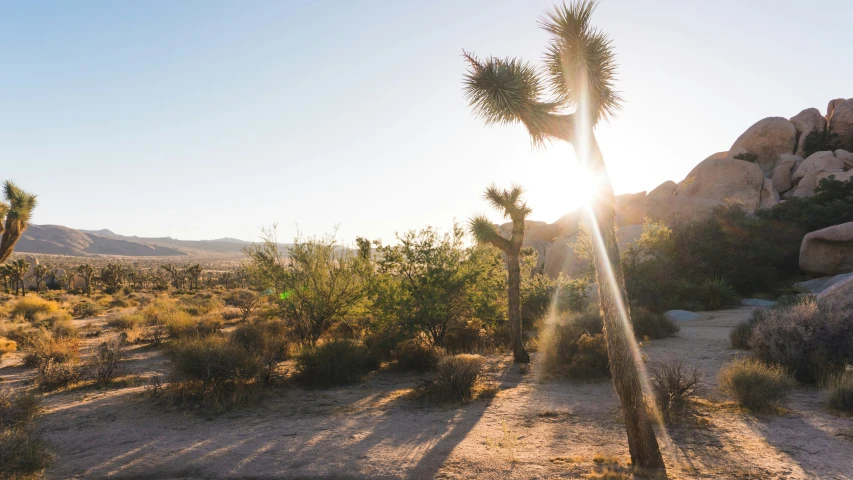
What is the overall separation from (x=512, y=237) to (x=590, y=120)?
6.54 metres

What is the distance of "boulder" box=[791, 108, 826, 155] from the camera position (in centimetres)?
4402

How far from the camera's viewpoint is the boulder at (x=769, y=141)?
44.2 m

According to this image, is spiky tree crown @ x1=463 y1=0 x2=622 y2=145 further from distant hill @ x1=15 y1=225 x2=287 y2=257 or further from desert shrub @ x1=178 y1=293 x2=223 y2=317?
distant hill @ x1=15 y1=225 x2=287 y2=257

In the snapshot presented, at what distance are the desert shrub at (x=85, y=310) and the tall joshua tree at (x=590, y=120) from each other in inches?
1142

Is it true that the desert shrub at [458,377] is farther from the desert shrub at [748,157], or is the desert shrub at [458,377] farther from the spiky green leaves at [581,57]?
the desert shrub at [748,157]

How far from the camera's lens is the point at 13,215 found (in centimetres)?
1941

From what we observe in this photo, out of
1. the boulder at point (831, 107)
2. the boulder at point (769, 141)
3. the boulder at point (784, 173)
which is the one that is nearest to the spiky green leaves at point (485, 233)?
the boulder at point (784, 173)

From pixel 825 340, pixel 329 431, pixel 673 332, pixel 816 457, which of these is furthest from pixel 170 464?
pixel 673 332

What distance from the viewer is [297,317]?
15969 millimetres

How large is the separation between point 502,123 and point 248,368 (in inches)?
303

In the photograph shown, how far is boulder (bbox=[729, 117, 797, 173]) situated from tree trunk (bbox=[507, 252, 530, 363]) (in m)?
43.0

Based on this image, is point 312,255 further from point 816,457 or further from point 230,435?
point 816,457

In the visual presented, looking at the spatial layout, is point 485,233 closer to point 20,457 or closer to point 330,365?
point 330,365

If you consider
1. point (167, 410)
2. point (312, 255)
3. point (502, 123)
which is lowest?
point (167, 410)
